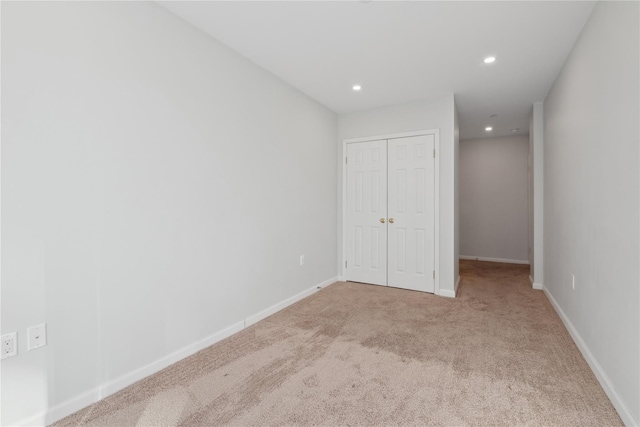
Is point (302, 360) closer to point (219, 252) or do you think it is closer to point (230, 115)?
point (219, 252)

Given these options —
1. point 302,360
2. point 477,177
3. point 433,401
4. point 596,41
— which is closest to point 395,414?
point 433,401

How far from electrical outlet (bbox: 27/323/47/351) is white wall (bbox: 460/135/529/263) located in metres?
6.69

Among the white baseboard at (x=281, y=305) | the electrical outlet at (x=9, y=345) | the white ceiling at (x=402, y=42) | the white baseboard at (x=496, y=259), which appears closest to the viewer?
the electrical outlet at (x=9, y=345)

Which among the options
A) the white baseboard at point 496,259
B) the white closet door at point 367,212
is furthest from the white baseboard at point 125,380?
the white baseboard at point 496,259

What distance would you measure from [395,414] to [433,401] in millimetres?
263

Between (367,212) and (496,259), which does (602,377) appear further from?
(496,259)

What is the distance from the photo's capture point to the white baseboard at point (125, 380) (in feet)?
5.12

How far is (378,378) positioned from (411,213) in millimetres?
2441

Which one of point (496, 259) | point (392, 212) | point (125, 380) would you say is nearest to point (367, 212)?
point (392, 212)

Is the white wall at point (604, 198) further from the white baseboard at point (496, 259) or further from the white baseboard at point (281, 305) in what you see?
the white baseboard at point (496, 259)

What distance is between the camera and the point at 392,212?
13.6 ft

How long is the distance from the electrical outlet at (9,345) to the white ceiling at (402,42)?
2.11 metres

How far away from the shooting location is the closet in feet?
12.9

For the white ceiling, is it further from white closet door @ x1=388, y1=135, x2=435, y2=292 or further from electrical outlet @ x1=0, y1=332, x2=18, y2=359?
electrical outlet @ x1=0, y1=332, x2=18, y2=359
